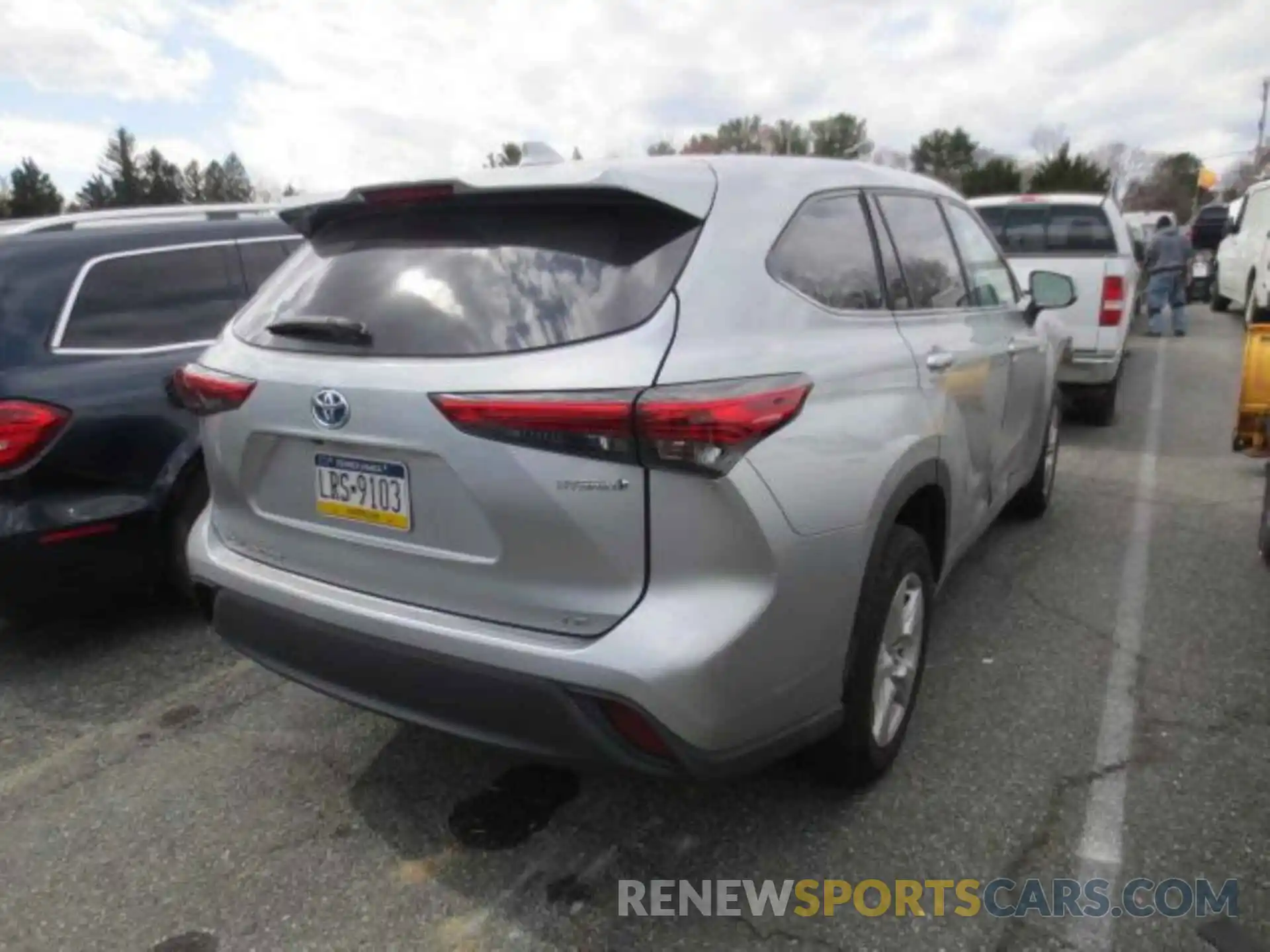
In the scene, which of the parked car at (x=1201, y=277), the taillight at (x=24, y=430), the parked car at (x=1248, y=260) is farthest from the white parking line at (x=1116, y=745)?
the parked car at (x=1201, y=277)

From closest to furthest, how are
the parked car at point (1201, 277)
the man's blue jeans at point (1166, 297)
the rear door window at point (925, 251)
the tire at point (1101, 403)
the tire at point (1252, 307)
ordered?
1. the rear door window at point (925, 251)
2. the tire at point (1101, 403)
3. the tire at point (1252, 307)
4. the man's blue jeans at point (1166, 297)
5. the parked car at point (1201, 277)

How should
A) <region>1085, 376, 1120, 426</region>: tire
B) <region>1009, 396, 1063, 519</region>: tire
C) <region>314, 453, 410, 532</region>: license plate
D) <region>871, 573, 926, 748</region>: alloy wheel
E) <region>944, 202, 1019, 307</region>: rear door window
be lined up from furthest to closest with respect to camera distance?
1. <region>1085, 376, 1120, 426</region>: tire
2. <region>1009, 396, 1063, 519</region>: tire
3. <region>944, 202, 1019, 307</region>: rear door window
4. <region>871, 573, 926, 748</region>: alloy wheel
5. <region>314, 453, 410, 532</region>: license plate

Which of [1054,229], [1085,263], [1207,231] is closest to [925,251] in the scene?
[1085,263]

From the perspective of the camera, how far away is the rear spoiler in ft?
7.61

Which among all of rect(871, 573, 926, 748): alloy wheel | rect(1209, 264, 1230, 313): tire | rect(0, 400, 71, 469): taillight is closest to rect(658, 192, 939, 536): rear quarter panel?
rect(871, 573, 926, 748): alloy wheel

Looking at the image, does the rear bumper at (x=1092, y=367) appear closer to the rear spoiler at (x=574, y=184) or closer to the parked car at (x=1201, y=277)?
the rear spoiler at (x=574, y=184)

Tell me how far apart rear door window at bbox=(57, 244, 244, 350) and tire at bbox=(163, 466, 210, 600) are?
0.59 m

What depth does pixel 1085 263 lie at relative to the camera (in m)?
7.68

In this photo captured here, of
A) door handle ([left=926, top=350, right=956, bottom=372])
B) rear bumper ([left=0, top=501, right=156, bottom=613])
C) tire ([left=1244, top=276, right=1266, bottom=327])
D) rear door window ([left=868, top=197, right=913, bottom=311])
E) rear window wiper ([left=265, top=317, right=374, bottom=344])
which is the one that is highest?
rear door window ([left=868, top=197, right=913, bottom=311])

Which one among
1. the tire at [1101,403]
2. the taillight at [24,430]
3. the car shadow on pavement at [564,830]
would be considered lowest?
the car shadow on pavement at [564,830]

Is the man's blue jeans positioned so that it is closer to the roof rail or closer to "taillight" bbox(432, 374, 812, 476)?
the roof rail

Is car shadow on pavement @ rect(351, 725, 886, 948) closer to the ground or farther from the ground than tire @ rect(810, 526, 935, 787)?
closer to the ground

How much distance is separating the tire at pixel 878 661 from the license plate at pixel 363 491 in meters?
1.18

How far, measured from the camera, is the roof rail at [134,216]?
464 centimetres
